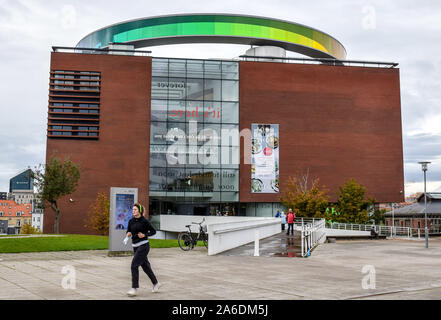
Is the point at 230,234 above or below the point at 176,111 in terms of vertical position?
below

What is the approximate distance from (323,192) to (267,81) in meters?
13.5

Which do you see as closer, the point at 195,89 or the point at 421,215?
the point at 195,89

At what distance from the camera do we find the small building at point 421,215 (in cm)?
7481

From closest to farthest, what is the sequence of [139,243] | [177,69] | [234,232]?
[139,243]
[234,232]
[177,69]

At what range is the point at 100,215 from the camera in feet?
146

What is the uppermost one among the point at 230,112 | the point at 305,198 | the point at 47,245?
the point at 230,112

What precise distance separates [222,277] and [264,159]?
39.3 meters

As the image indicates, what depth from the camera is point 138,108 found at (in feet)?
164

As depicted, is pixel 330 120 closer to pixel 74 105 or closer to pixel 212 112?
pixel 212 112

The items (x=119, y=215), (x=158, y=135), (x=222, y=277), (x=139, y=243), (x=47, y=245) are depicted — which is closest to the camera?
(x=139, y=243)

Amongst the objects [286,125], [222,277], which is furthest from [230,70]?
[222,277]

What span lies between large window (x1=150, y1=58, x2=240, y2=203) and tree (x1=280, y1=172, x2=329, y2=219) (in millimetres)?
5678

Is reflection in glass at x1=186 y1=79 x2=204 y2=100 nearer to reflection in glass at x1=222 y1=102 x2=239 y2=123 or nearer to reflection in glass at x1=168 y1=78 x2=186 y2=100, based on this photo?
reflection in glass at x1=168 y1=78 x2=186 y2=100

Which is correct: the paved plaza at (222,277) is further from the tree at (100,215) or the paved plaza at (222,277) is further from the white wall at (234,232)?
the tree at (100,215)
